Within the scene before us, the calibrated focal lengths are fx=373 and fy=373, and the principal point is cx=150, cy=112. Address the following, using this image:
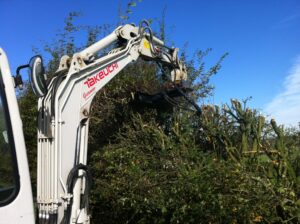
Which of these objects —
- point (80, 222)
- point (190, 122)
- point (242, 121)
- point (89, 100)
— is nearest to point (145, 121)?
point (190, 122)

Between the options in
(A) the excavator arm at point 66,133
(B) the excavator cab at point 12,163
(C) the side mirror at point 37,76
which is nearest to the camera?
(B) the excavator cab at point 12,163

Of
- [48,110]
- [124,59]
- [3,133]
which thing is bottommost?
[3,133]

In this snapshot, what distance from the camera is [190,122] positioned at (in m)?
5.42

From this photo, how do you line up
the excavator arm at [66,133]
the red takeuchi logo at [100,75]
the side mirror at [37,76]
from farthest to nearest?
the red takeuchi logo at [100,75] → the excavator arm at [66,133] → the side mirror at [37,76]

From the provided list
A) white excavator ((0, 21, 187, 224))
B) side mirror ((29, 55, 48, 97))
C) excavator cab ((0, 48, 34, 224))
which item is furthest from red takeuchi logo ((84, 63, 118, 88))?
excavator cab ((0, 48, 34, 224))

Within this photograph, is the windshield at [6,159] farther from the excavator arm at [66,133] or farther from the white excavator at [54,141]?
the excavator arm at [66,133]

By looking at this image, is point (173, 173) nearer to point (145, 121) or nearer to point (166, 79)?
point (145, 121)

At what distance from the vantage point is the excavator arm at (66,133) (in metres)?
3.07

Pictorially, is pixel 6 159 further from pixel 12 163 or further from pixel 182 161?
pixel 182 161

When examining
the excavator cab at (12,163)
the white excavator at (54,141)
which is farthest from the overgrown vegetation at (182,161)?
the excavator cab at (12,163)

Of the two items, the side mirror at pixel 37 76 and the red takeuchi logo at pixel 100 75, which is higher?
the red takeuchi logo at pixel 100 75

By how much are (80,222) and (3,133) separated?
1194 mm

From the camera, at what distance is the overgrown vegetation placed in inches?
154

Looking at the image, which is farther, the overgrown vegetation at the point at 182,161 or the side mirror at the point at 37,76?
the overgrown vegetation at the point at 182,161
